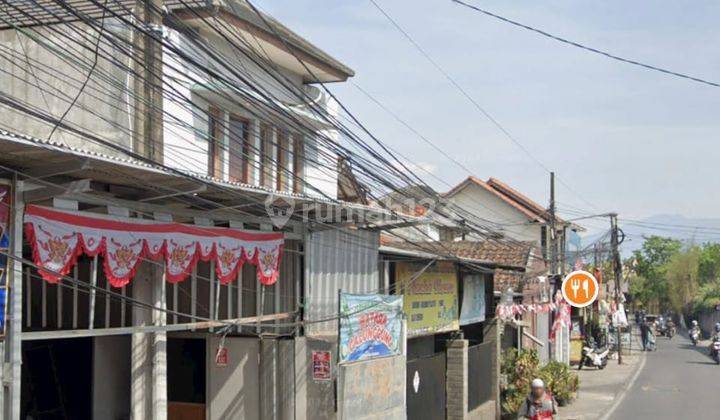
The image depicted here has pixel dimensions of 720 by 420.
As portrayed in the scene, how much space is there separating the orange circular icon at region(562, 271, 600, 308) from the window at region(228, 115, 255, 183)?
10.1 meters

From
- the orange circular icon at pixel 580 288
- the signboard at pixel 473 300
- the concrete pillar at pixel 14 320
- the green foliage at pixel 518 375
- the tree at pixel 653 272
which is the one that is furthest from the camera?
the tree at pixel 653 272

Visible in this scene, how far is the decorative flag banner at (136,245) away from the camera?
25.1 feet

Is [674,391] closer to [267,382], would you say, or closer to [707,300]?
[267,382]

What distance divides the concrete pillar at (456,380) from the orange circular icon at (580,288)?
5.93 m

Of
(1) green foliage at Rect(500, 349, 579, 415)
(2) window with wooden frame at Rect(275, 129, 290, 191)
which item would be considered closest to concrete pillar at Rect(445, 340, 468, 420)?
(1) green foliage at Rect(500, 349, 579, 415)

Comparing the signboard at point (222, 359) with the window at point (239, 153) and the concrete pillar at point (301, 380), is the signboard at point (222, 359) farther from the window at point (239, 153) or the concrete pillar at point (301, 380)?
the window at point (239, 153)

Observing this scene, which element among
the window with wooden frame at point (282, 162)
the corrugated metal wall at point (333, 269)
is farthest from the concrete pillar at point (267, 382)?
the window with wooden frame at point (282, 162)

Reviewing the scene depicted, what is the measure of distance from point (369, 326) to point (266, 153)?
4.66m

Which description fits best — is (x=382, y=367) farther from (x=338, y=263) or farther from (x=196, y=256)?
(x=196, y=256)

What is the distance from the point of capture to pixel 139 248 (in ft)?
28.9

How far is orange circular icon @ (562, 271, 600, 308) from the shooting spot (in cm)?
2161

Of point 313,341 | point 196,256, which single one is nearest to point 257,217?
point 196,256

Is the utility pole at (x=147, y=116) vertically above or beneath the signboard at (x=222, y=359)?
above

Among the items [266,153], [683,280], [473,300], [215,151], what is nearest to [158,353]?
[215,151]
